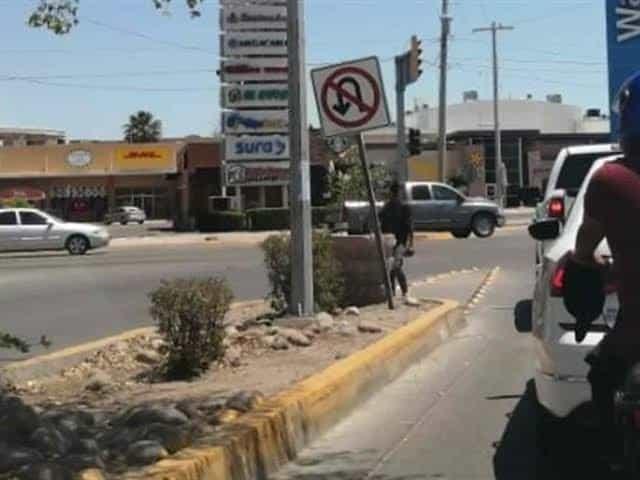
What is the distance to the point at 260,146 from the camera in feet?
68.6

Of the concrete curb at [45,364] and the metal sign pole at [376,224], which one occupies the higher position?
the metal sign pole at [376,224]

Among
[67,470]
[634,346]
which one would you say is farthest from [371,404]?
[634,346]

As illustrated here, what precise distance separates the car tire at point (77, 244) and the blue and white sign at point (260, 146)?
1656cm

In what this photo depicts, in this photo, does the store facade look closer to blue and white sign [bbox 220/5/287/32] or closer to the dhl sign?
the dhl sign

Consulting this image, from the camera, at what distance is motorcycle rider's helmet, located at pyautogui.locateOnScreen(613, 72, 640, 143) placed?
151 inches

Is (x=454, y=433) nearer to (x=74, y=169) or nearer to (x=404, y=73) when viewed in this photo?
(x=404, y=73)

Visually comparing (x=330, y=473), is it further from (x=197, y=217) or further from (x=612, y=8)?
(x=197, y=217)

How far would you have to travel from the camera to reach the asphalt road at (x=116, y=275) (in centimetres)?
1598

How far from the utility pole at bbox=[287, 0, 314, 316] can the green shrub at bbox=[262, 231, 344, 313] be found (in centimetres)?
71

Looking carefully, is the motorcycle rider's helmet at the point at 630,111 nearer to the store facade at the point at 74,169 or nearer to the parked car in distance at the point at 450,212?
the parked car in distance at the point at 450,212

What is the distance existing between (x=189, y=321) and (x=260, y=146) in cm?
1171

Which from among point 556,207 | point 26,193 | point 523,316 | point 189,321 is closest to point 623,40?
point 556,207

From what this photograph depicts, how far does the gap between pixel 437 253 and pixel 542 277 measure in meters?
23.6

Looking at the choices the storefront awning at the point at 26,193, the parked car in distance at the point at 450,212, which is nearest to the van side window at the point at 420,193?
the parked car in distance at the point at 450,212
